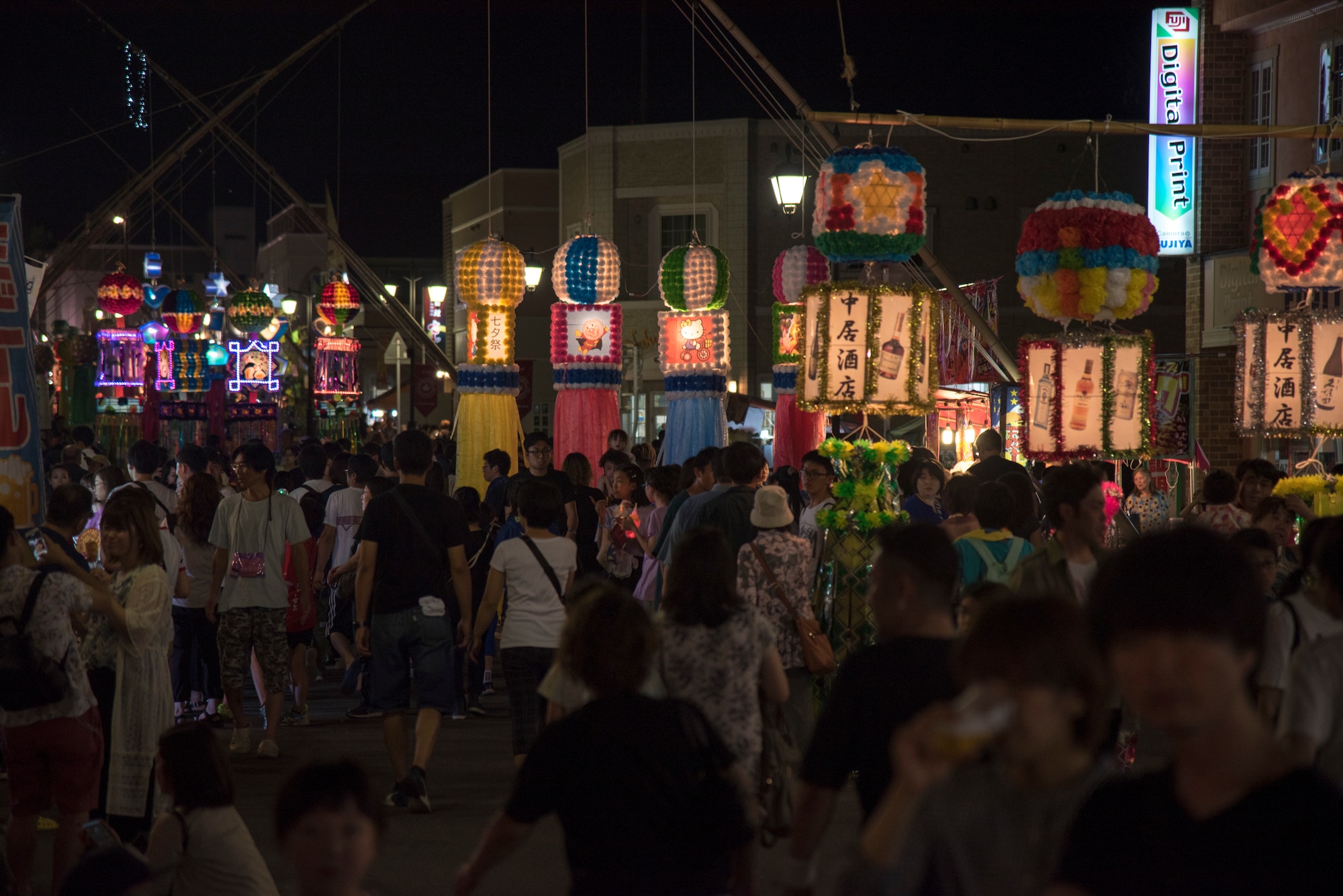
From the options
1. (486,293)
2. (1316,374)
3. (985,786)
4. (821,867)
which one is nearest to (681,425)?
(486,293)

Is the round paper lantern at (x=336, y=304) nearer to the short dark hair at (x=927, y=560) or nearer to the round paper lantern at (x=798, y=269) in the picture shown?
the round paper lantern at (x=798, y=269)

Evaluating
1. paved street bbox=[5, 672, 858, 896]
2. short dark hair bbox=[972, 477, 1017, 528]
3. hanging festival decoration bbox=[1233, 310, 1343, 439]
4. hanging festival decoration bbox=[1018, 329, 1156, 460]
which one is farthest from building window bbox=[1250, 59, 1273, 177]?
short dark hair bbox=[972, 477, 1017, 528]

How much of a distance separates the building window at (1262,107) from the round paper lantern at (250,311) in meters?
18.7

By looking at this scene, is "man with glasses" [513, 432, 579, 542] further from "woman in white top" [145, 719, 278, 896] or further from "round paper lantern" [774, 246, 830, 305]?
"round paper lantern" [774, 246, 830, 305]

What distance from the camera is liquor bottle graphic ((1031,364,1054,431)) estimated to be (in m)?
11.3

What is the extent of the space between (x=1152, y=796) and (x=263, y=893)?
332 centimetres

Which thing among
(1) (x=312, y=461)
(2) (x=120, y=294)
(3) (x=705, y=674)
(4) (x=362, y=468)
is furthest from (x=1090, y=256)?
(2) (x=120, y=294)

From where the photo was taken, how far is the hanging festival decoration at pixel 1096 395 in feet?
36.7

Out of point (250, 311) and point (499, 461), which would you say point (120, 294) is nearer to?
point (250, 311)

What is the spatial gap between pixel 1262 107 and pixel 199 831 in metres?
18.1

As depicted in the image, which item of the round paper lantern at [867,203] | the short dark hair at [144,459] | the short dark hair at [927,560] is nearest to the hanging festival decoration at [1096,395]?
the round paper lantern at [867,203]

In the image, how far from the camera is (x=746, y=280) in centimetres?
3419

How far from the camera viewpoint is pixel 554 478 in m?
11.7

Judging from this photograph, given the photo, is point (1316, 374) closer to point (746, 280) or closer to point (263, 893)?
point (263, 893)
